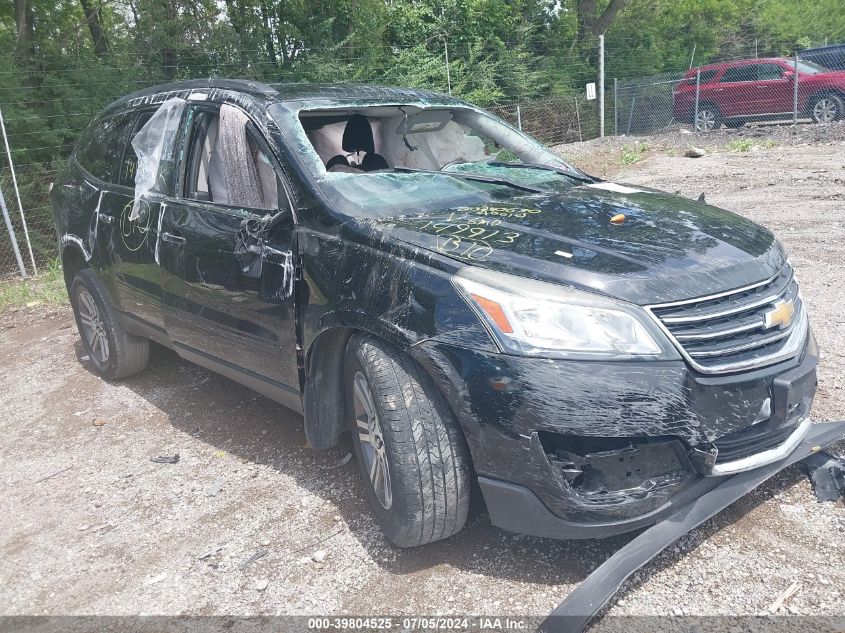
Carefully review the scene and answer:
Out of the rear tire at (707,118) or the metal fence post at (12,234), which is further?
the rear tire at (707,118)

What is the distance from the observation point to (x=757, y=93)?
59.5ft

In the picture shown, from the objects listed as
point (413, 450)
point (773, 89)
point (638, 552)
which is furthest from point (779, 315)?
point (773, 89)

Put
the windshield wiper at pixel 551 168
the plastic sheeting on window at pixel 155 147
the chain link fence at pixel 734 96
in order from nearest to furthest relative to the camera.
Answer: the windshield wiper at pixel 551 168 → the plastic sheeting on window at pixel 155 147 → the chain link fence at pixel 734 96

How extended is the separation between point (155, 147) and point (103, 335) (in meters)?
1.59

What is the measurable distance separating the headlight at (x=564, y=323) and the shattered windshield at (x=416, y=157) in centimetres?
87

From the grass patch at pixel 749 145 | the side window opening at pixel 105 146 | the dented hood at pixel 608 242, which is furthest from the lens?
the grass patch at pixel 749 145

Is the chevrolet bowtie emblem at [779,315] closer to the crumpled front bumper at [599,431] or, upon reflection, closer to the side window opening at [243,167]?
the crumpled front bumper at [599,431]

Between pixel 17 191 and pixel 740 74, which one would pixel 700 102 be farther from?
pixel 17 191

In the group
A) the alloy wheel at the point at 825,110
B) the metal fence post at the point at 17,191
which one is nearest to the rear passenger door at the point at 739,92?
the alloy wheel at the point at 825,110

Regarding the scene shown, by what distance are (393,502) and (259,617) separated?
634 millimetres

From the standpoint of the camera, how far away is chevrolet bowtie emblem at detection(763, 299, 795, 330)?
262 cm

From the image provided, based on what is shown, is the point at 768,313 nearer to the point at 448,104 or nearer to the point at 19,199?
the point at 448,104

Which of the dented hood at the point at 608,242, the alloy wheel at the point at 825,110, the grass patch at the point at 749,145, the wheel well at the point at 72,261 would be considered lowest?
the grass patch at the point at 749,145

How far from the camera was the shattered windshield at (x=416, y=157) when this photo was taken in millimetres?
3309
